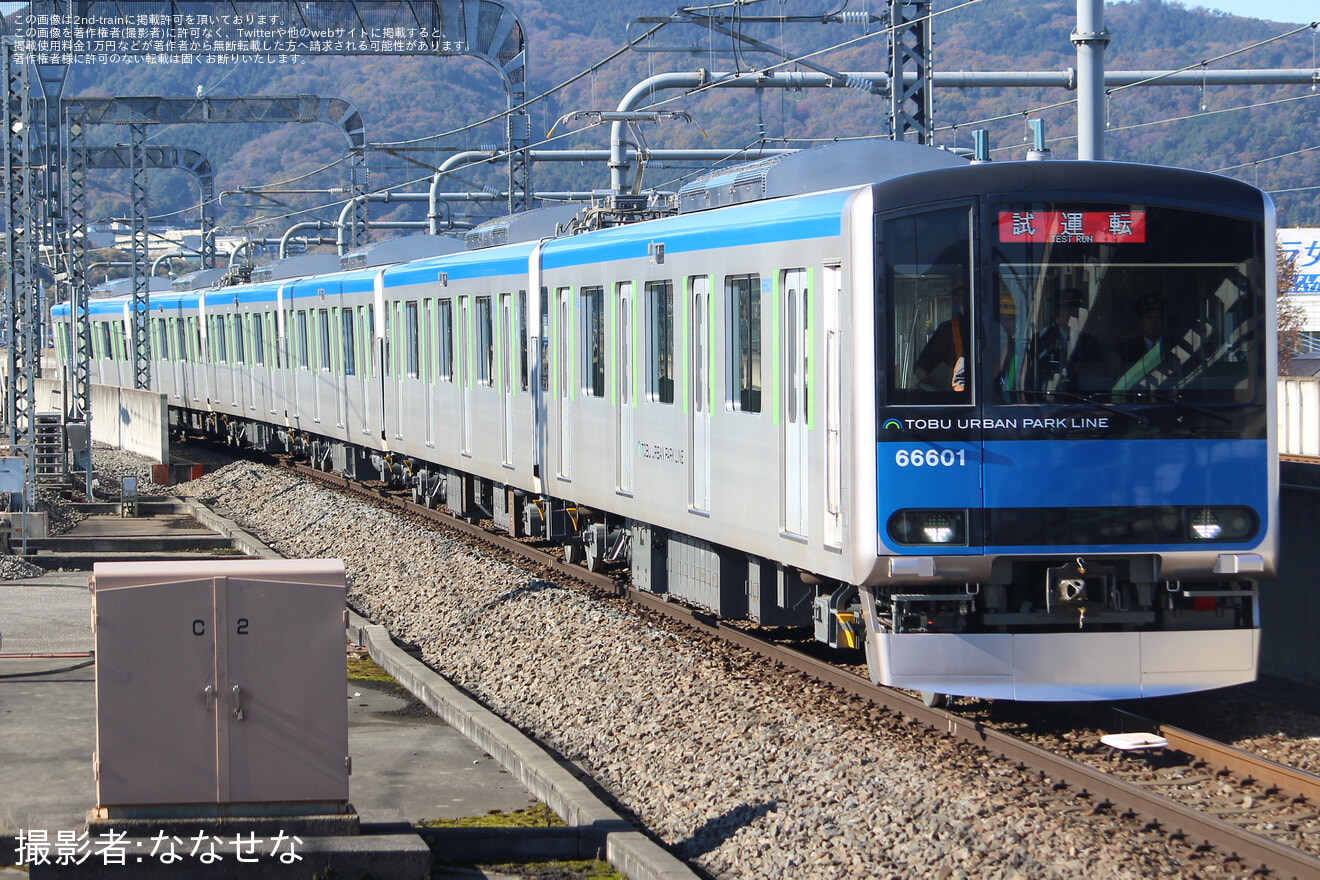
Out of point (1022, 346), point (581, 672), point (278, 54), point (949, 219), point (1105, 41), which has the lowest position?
point (581, 672)

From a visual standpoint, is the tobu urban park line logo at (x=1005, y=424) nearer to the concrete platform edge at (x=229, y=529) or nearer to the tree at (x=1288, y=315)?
the concrete platform edge at (x=229, y=529)

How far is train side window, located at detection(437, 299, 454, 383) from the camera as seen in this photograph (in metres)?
18.0

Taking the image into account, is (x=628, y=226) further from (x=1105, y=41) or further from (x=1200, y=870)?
(x=1200, y=870)

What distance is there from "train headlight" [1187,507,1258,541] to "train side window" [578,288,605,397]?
19.3 feet

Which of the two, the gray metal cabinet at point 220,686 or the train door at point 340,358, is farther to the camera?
the train door at point 340,358

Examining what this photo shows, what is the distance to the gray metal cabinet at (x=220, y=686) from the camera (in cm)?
616

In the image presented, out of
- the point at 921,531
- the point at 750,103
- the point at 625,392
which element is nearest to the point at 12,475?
the point at 625,392

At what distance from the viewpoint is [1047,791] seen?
288 inches

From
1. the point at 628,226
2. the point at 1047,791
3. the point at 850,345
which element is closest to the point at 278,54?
the point at 628,226

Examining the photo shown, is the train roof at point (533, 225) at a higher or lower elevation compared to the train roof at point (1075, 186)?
higher

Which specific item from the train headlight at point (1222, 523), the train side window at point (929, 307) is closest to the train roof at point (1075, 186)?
the train side window at point (929, 307)

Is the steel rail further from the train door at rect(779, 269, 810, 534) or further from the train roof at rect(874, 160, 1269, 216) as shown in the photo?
the train roof at rect(874, 160, 1269, 216)

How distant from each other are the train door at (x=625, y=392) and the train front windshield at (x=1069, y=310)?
4.44 meters

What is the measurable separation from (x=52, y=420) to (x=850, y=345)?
1802 cm
